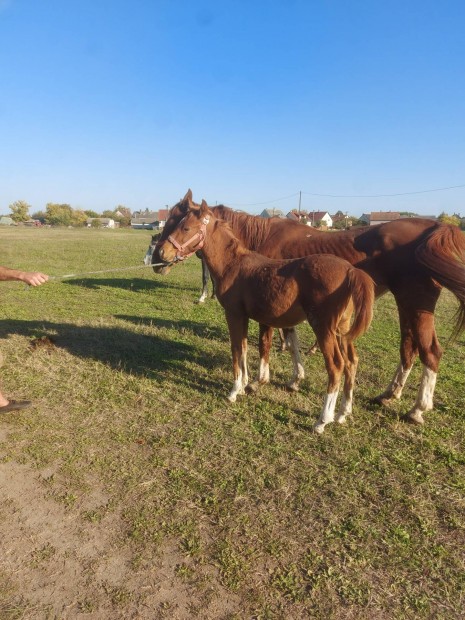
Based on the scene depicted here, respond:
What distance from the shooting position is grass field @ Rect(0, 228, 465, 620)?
225cm

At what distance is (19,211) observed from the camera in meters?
106

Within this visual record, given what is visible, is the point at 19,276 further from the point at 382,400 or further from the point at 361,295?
the point at 382,400

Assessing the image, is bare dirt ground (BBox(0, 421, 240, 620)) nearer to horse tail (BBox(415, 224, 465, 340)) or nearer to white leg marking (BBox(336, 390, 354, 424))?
white leg marking (BBox(336, 390, 354, 424))

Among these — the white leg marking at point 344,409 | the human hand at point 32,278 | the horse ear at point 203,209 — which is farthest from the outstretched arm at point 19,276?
the white leg marking at point 344,409

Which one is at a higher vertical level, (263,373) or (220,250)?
(220,250)

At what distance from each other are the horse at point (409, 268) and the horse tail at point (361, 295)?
0.85 metres

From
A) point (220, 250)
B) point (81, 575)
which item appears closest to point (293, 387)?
point (220, 250)

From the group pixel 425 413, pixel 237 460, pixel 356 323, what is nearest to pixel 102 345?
pixel 237 460

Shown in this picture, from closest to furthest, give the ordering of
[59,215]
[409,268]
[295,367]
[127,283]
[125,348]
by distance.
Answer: [409,268] < [295,367] < [125,348] < [127,283] < [59,215]

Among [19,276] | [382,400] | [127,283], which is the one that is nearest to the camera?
[19,276]

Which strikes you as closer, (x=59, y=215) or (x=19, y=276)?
(x=19, y=276)

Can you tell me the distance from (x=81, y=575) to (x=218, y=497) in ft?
3.53

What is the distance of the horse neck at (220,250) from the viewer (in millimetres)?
4746

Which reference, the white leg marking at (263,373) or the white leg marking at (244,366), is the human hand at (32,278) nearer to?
the white leg marking at (244,366)
